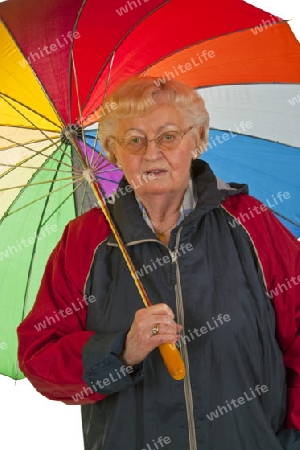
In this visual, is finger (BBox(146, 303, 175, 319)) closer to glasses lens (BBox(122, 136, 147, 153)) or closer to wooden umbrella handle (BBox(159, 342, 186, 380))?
wooden umbrella handle (BBox(159, 342, 186, 380))

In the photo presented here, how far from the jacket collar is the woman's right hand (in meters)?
0.32

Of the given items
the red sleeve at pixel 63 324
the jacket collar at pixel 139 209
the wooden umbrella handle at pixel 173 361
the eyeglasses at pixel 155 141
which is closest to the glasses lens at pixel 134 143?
the eyeglasses at pixel 155 141

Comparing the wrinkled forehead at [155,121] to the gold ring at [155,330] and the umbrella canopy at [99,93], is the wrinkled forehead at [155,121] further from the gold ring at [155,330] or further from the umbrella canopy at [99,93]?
the gold ring at [155,330]

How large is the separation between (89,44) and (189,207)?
0.71 m

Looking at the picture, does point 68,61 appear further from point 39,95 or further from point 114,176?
point 114,176

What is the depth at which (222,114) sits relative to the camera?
2541mm

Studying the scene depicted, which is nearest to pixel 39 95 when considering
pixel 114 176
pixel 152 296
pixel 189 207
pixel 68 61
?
pixel 68 61

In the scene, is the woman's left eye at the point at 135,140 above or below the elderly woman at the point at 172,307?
above

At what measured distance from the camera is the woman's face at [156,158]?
6.99 feet

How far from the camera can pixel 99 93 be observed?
2.32 meters

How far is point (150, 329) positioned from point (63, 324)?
0.41 m

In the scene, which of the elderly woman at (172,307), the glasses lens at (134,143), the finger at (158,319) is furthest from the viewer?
the glasses lens at (134,143)

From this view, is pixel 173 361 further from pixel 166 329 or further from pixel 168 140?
pixel 168 140

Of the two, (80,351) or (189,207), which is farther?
(189,207)
